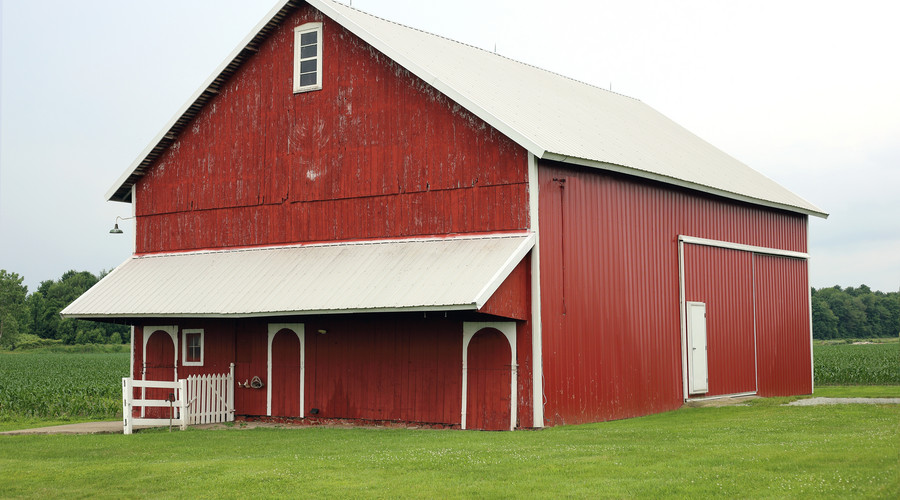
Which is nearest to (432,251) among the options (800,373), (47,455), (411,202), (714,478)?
(411,202)

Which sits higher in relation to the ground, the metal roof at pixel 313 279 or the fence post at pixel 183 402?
the metal roof at pixel 313 279

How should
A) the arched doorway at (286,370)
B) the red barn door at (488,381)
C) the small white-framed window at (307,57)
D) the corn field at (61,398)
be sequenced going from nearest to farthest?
1. the red barn door at (488,381)
2. the arched doorway at (286,370)
3. the small white-framed window at (307,57)
4. the corn field at (61,398)

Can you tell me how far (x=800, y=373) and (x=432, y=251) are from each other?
47.4 feet

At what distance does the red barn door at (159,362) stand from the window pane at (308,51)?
762 cm

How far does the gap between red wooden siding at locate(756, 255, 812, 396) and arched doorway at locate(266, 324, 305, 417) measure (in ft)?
41.7

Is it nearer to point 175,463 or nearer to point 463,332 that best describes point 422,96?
point 463,332

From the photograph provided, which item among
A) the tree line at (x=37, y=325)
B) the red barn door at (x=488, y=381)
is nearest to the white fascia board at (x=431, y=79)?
the red barn door at (x=488, y=381)

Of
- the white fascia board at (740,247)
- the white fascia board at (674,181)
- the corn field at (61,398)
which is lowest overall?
the corn field at (61,398)

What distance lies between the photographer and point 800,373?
31422mm

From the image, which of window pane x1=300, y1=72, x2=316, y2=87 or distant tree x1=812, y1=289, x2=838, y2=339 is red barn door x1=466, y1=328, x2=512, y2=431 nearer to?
window pane x1=300, y1=72, x2=316, y2=87

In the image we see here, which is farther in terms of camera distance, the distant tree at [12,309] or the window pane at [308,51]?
the distant tree at [12,309]

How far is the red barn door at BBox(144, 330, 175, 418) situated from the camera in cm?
2650

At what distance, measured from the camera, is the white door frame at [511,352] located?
21172 mm

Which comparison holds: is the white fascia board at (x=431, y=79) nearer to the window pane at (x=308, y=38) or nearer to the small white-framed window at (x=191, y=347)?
the window pane at (x=308, y=38)
